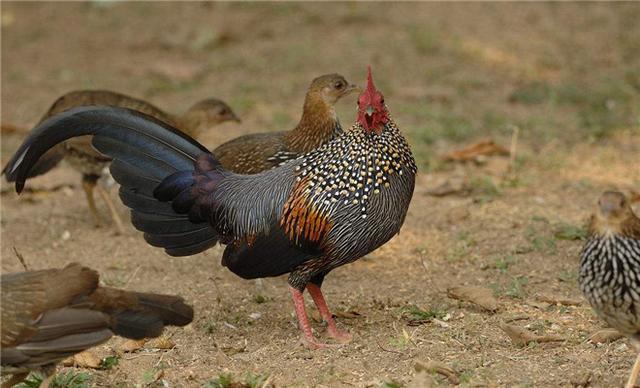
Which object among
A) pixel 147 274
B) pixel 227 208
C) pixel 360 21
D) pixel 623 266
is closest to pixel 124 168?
pixel 227 208

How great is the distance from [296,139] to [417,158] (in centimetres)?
282

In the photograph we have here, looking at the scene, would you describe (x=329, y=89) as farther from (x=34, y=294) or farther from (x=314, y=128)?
(x=34, y=294)

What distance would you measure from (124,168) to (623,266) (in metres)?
3.20

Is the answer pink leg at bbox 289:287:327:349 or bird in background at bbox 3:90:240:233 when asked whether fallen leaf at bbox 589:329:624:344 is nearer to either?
pink leg at bbox 289:287:327:349

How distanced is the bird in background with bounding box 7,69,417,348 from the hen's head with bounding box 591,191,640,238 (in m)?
1.54

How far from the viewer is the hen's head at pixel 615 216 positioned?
16.0ft

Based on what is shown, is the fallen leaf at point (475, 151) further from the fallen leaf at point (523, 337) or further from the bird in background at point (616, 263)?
the bird in background at point (616, 263)

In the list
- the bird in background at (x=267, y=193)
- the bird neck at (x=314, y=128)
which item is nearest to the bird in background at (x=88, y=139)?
the bird neck at (x=314, y=128)

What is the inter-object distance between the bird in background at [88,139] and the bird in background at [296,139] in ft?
3.27

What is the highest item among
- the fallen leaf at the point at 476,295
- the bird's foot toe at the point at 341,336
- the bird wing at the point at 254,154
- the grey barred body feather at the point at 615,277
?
the bird wing at the point at 254,154

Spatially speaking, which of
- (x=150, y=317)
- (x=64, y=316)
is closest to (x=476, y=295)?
(x=150, y=317)

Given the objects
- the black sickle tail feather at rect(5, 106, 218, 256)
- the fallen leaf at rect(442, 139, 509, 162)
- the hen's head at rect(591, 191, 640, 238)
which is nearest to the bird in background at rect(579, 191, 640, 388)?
the hen's head at rect(591, 191, 640, 238)

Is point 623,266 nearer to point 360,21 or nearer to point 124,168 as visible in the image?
point 124,168

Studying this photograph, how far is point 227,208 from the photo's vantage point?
643 cm
